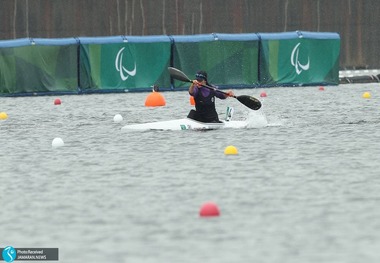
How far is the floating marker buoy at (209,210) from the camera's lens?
40.1 ft

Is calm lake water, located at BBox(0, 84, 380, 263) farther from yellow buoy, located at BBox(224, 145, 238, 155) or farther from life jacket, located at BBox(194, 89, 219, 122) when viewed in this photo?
life jacket, located at BBox(194, 89, 219, 122)

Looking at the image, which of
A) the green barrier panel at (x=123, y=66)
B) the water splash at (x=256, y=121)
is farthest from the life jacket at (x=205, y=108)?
the green barrier panel at (x=123, y=66)

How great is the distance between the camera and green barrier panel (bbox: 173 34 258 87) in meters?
36.4

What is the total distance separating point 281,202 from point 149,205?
1.37 metres

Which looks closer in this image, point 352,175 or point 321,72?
point 352,175

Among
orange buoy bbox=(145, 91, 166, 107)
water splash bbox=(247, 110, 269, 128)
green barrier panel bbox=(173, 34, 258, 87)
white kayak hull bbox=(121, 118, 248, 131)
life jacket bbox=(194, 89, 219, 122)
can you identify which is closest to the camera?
white kayak hull bbox=(121, 118, 248, 131)

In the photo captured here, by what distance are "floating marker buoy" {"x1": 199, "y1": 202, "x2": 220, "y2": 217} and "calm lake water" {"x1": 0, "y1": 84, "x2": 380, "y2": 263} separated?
126 mm

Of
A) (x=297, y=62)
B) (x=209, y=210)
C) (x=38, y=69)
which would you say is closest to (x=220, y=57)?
(x=297, y=62)

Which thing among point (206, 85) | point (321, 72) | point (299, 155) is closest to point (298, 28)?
point (321, 72)

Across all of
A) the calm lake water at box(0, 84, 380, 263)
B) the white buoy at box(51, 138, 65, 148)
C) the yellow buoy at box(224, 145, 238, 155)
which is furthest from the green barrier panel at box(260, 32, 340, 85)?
the yellow buoy at box(224, 145, 238, 155)

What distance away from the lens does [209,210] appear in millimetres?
12227

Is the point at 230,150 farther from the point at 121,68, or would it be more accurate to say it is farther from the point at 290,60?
the point at 290,60

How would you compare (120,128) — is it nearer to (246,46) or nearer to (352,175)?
(352,175)

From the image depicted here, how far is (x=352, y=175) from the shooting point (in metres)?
15.3
